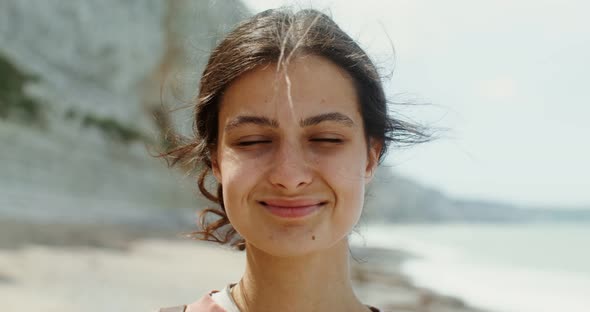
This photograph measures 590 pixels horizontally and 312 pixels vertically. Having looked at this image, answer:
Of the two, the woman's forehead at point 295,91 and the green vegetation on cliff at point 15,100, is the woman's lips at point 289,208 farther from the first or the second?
the green vegetation on cliff at point 15,100

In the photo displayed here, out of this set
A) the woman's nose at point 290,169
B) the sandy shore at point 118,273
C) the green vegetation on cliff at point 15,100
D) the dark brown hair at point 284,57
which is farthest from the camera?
the green vegetation on cliff at point 15,100

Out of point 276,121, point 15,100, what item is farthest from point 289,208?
Result: point 15,100

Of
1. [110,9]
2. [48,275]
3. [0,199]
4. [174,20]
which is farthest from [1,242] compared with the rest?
[174,20]

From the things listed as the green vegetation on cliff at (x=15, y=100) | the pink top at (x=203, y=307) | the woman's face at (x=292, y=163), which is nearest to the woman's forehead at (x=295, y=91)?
the woman's face at (x=292, y=163)

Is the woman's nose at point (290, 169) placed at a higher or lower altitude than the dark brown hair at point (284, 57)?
lower

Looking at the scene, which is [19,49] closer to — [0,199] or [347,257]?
[0,199]

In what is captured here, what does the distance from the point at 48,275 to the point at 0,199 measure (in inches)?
223

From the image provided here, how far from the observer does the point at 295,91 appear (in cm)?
157

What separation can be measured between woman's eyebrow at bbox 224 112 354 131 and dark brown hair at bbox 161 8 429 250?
106 mm

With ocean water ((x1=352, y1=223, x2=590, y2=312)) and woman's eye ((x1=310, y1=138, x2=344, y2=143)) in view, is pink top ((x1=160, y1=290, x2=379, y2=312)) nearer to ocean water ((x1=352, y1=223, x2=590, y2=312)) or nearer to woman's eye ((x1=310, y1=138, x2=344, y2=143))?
woman's eye ((x1=310, y1=138, x2=344, y2=143))

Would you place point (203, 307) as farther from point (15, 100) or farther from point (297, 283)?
point (15, 100)

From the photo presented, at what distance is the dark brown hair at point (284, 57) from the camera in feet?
5.37

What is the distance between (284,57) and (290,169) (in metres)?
0.28

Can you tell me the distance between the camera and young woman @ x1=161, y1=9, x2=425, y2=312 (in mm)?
1530
